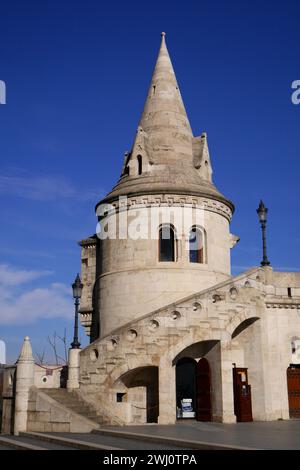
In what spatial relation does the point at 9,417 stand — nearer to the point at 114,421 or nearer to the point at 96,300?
the point at 114,421

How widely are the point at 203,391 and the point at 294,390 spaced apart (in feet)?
13.1

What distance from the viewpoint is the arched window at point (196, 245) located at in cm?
2403

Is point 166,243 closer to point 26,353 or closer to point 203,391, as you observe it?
point 203,391

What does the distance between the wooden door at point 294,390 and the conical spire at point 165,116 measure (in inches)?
425

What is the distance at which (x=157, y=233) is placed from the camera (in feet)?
76.9

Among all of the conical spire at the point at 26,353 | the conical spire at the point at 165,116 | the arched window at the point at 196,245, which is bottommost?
the conical spire at the point at 26,353

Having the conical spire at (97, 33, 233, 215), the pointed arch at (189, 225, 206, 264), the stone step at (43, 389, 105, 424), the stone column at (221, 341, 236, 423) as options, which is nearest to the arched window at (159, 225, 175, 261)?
the pointed arch at (189, 225, 206, 264)

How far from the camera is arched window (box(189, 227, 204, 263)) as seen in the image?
24031 mm

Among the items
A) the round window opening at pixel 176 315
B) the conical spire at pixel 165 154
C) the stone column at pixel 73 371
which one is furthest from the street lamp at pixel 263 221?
the stone column at pixel 73 371

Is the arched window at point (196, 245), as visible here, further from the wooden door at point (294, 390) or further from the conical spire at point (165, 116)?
the wooden door at point (294, 390)

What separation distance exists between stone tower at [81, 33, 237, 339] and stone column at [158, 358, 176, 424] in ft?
12.8
